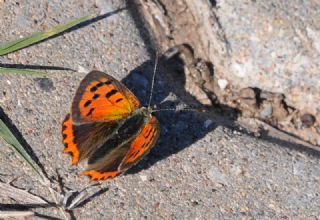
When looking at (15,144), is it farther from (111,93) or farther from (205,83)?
(205,83)

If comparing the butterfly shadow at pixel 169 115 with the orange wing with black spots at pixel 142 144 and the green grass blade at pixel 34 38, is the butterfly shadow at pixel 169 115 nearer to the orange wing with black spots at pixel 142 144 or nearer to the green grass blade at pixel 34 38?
the orange wing with black spots at pixel 142 144

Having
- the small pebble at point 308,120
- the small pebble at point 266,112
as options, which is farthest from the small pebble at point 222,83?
the small pebble at point 308,120

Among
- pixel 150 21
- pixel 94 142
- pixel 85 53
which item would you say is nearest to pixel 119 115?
pixel 94 142

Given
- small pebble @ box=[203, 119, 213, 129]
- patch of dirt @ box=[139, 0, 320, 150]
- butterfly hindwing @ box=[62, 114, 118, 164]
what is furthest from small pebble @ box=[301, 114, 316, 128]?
butterfly hindwing @ box=[62, 114, 118, 164]

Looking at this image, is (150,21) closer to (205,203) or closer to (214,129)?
(214,129)

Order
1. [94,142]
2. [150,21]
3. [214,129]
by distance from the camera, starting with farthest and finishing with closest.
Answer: [150,21] → [214,129] → [94,142]

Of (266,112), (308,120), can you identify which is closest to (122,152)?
(266,112)
